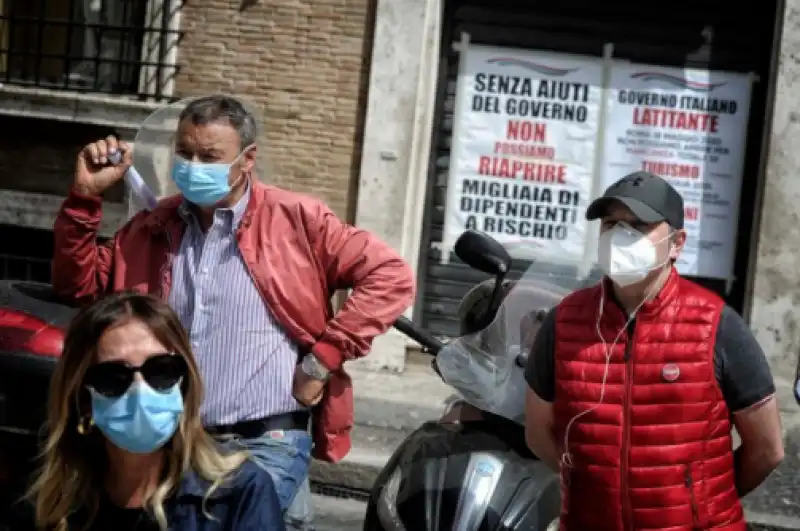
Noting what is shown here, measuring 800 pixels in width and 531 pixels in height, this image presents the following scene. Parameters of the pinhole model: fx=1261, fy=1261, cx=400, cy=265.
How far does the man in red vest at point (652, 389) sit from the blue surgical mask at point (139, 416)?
38.8 inches

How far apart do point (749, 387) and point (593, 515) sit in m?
0.47

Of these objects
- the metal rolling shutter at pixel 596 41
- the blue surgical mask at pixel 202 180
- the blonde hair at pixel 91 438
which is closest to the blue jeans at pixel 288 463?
the blue surgical mask at pixel 202 180

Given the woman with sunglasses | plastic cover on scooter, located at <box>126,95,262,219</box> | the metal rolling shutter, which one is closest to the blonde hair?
the woman with sunglasses

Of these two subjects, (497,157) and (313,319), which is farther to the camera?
(497,157)

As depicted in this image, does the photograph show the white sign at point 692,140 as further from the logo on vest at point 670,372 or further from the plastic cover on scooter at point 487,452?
the logo on vest at point 670,372

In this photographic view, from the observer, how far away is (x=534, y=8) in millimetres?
9609

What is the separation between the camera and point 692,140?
9.51 metres

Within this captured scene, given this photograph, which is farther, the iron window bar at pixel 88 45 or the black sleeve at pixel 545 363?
the iron window bar at pixel 88 45

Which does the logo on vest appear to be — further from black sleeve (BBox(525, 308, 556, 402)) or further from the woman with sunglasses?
the woman with sunglasses

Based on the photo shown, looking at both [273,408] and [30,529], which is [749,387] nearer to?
[273,408]

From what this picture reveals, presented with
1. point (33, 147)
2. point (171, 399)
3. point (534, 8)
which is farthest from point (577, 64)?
point (171, 399)

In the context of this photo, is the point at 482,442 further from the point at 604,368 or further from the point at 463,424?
the point at 604,368

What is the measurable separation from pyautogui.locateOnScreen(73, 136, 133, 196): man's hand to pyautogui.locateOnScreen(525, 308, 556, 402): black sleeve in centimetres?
134

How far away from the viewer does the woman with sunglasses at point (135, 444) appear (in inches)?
98.4
